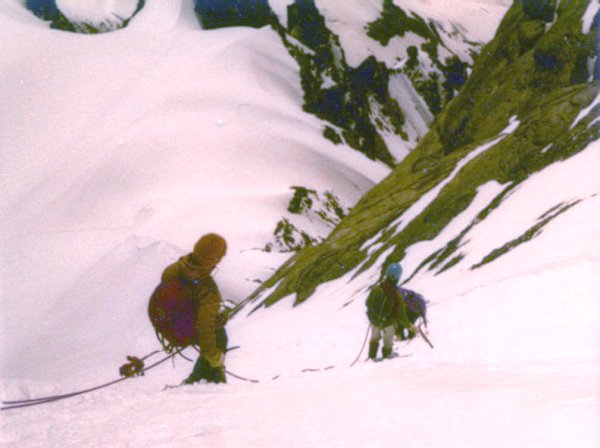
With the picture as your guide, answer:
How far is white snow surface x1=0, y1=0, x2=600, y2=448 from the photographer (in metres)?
4.25

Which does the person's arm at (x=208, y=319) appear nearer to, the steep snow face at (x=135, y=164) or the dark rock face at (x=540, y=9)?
the steep snow face at (x=135, y=164)

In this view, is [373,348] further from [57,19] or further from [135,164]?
[57,19]

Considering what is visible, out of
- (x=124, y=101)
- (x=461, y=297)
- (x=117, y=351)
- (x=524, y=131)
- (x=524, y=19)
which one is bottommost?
(x=117, y=351)

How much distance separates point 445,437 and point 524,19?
36026 mm

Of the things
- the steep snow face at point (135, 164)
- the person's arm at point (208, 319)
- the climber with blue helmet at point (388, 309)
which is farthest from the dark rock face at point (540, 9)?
the person's arm at point (208, 319)

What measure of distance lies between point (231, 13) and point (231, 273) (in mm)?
61168

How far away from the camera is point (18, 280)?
4041cm

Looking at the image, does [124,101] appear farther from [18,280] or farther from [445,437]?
[445,437]

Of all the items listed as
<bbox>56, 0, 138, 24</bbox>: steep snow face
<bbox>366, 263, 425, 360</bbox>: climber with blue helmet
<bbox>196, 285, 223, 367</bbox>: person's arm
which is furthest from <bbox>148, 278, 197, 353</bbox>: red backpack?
<bbox>56, 0, 138, 24</bbox>: steep snow face

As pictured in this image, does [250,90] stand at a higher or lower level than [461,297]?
higher

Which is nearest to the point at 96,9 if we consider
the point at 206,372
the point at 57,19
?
the point at 57,19

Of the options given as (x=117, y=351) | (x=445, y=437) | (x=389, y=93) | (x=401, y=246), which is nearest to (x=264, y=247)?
(x=117, y=351)

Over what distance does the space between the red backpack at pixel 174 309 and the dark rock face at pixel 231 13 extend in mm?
88107

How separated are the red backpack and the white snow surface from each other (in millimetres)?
587
